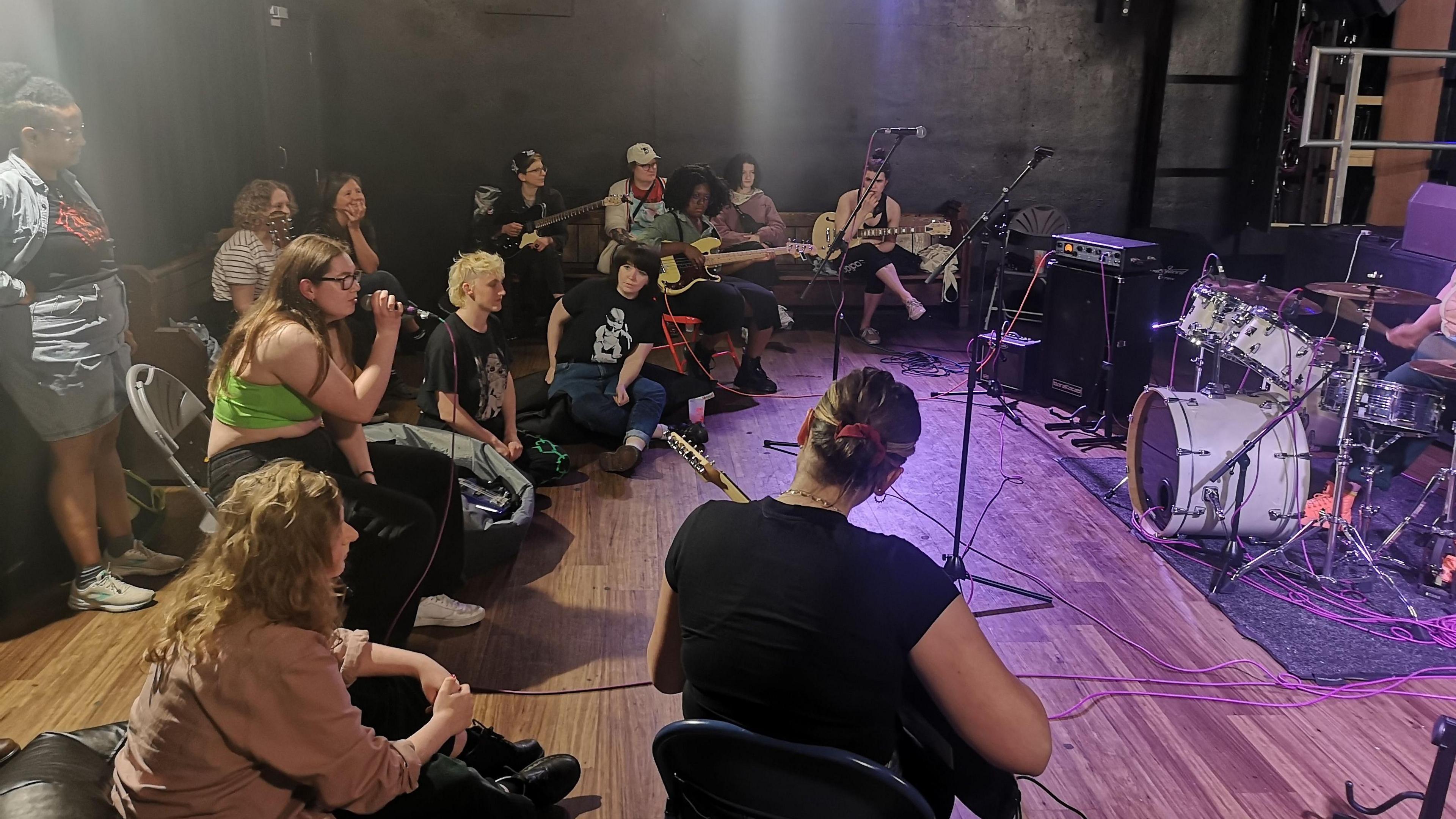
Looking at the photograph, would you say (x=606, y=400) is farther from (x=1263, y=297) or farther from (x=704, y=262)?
(x=1263, y=297)

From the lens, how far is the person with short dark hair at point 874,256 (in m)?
7.67

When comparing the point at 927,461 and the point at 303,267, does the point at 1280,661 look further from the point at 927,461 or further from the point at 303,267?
the point at 303,267

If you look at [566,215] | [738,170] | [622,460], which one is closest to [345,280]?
[622,460]

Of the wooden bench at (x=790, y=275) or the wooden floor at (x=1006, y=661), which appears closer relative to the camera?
the wooden floor at (x=1006, y=661)

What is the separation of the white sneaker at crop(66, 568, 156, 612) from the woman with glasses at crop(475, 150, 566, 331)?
152 inches

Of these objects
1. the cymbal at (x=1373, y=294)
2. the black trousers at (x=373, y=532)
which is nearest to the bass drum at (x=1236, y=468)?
the cymbal at (x=1373, y=294)

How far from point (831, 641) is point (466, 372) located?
9.63 feet

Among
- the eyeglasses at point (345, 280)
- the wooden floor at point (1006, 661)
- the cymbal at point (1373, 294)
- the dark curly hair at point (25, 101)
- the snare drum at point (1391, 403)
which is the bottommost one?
the wooden floor at point (1006, 661)

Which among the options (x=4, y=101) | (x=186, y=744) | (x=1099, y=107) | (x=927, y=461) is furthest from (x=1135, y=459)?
(x=1099, y=107)

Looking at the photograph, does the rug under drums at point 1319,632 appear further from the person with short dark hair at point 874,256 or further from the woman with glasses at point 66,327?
the woman with glasses at point 66,327

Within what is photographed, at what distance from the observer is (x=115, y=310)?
12.0 ft

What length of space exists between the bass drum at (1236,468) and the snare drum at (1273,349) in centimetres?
12

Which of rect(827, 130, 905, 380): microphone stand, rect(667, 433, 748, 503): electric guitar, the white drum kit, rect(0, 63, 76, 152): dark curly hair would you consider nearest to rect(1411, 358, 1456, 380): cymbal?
the white drum kit

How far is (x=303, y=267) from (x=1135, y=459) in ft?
11.1
